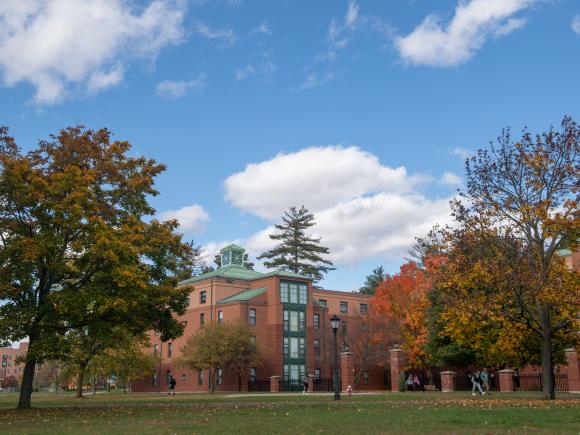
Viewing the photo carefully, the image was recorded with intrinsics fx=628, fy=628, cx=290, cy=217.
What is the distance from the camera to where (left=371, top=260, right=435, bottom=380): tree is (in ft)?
166

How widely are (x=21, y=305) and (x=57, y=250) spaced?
2.81m

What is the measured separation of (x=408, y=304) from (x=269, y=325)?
15.6 metres

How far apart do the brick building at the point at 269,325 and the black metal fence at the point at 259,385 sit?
500 mm

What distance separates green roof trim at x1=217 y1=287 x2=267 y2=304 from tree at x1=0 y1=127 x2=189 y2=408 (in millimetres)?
35067

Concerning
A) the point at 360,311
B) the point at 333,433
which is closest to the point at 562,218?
the point at 333,433

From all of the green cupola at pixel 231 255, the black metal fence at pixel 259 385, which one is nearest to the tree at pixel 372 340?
the black metal fence at pixel 259 385

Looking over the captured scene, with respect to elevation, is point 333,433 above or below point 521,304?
below

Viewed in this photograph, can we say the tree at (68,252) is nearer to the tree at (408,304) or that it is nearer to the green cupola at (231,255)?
the tree at (408,304)

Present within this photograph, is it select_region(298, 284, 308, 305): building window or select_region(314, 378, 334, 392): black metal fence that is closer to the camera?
select_region(314, 378, 334, 392): black metal fence

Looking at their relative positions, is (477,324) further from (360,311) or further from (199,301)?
(360,311)

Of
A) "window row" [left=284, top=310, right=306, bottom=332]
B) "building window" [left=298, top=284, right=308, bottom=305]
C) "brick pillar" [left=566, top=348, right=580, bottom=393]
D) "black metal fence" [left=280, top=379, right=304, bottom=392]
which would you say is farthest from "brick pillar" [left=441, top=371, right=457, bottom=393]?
"building window" [left=298, top=284, right=308, bottom=305]

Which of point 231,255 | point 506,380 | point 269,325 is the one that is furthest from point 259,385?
point 506,380

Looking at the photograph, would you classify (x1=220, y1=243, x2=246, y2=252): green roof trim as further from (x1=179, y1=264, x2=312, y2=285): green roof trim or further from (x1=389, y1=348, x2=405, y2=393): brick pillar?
(x1=389, y1=348, x2=405, y2=393): brick pillar

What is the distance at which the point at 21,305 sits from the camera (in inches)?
972
